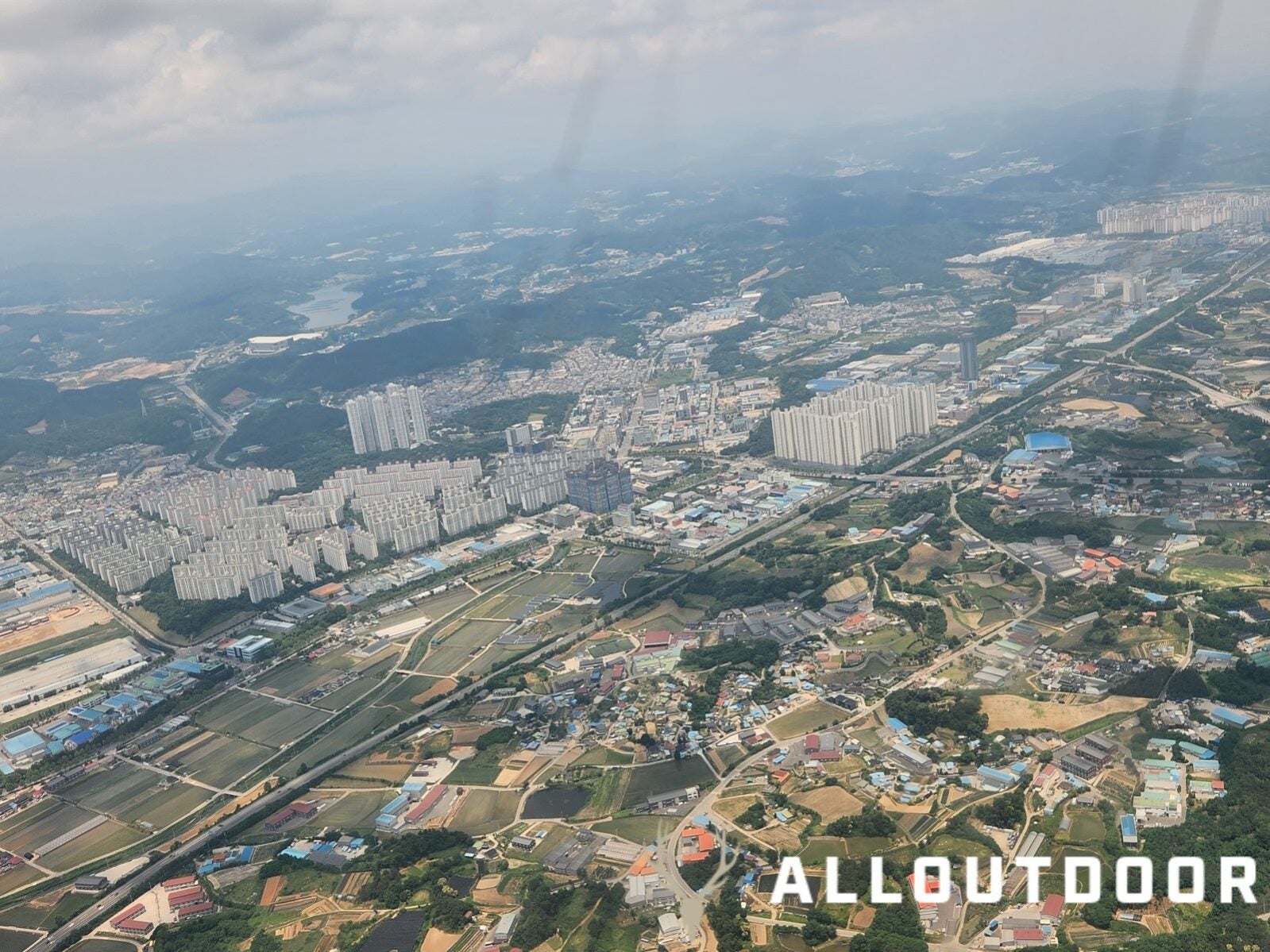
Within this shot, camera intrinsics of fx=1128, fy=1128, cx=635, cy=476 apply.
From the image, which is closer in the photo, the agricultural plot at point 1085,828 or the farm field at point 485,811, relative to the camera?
the agricultural plot at point 1085,828

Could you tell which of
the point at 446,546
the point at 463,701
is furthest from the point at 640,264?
the point at 463,701

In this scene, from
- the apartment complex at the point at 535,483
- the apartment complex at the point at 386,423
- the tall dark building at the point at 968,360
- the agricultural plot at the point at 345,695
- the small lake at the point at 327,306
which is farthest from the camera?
the small lake at the point at 327,306

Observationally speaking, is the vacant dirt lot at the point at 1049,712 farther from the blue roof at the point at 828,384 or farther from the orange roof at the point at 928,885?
the blue roof at the point at 828,384

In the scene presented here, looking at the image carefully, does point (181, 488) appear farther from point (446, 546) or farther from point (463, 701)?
point (463, 701)

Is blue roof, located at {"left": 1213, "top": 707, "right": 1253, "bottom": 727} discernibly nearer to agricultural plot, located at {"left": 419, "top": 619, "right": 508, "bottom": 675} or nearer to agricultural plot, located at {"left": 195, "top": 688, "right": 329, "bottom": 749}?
agricultural plot, located at {"left": 419, "top": 619, "right": 508, "bottom": 675}

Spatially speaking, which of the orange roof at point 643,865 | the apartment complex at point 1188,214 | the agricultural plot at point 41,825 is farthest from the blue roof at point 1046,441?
the apartment complex at point 1188,214

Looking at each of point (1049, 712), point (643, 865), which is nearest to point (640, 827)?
point (643, 865)

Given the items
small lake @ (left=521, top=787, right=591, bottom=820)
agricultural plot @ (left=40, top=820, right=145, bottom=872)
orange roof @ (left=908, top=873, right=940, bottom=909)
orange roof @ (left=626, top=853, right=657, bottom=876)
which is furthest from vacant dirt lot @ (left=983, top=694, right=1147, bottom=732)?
agricultural plot @ (left=40, top=820, right=145, bottom=872)
